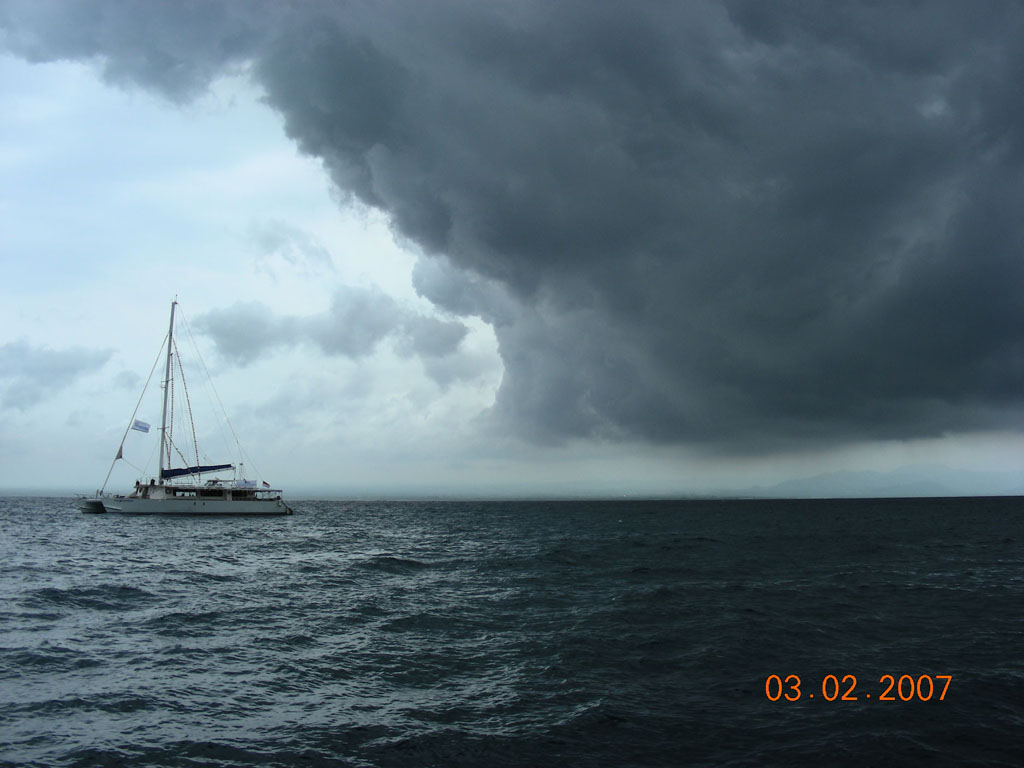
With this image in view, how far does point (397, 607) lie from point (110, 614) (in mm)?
12731

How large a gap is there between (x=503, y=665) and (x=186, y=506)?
103 m

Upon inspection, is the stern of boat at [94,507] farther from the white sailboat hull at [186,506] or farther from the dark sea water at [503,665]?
the dark sea water at [503,665]

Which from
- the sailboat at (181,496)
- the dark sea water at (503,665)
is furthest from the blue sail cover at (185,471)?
the dark sea water at (503,665)

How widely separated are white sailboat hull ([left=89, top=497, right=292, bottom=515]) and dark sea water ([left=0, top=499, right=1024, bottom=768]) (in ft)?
219

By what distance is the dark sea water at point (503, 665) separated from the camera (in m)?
14.8

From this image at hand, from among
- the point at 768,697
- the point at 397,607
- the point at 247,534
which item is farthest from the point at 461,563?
the point at 247,534

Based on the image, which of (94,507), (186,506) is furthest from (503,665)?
(94,507)

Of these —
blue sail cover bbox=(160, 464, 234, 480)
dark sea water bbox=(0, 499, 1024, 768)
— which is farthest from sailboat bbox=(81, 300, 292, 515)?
dark sea water bbox=(0, 499, 1024, 768)

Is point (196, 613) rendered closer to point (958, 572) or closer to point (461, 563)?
point (461, 563)

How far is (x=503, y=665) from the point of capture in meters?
21.2

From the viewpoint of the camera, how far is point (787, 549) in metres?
60.4

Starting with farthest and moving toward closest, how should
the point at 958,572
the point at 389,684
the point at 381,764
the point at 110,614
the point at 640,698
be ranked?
the point at 958,572 < the point at 110,614 < the point at 389,684 < the point at 640,698 < the point at 381,764

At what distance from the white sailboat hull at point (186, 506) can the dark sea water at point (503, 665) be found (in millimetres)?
66783

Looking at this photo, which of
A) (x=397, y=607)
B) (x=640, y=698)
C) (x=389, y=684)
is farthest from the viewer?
(x=397, y=607)
